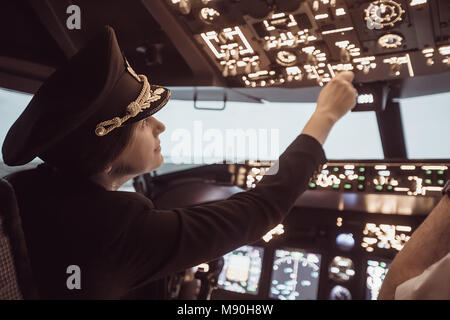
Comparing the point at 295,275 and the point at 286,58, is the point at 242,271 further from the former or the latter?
the point at 286,58

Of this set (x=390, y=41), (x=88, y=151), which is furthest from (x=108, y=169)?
(x=390, y=41)

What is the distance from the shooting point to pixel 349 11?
3.75 ft

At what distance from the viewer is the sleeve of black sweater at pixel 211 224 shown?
2.07 ft

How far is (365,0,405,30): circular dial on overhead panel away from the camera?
1084 millimetres

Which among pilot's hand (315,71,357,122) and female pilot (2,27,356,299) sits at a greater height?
pilot's hand (315,71,357,122)

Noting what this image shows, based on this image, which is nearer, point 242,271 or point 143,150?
point 143,150

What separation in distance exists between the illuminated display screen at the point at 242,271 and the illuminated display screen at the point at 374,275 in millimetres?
551

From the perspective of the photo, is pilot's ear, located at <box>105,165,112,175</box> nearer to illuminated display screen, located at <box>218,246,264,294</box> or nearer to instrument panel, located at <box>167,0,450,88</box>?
instrument panel, located at <box>167,0,450,88</box>

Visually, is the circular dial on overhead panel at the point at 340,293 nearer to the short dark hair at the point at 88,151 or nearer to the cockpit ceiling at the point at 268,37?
the cockpit ceiling at the point at 268,37

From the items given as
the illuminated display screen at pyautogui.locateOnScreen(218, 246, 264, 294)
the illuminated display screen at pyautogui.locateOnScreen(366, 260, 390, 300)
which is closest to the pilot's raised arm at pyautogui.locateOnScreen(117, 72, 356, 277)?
the illuminated display screen at pyautogui.locateOnScreen(366, 260, 390, 300)

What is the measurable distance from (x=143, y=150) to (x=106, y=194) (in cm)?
12

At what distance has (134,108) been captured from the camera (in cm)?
69

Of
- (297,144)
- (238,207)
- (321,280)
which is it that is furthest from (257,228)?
(321,280)

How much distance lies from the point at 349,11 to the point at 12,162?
1045 millimetres
